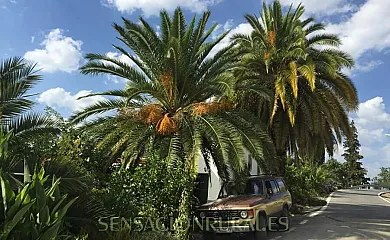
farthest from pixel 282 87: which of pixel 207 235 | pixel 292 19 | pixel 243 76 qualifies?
pixel 207 235

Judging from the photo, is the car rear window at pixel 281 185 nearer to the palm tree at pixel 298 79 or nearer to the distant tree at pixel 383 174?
the palm tree at pixel 298 79

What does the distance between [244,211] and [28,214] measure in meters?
6.73

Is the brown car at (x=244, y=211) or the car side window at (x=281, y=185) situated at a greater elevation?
the car side window at (x=281, y=185)

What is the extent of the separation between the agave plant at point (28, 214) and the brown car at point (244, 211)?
6.20 meters

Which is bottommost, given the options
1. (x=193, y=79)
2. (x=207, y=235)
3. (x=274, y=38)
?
(x=207, y=235)

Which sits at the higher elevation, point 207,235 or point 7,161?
point 7,161

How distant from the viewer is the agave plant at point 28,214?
5.22 m

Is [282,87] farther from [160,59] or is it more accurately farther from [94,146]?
[94,146]

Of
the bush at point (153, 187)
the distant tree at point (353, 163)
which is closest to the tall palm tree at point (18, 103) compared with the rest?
the bush at point (153, 187)

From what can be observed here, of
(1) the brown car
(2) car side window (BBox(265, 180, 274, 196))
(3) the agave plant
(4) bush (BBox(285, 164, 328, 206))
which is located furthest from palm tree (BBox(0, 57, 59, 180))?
(4) bush (BBox(285, 164, 328, 206))

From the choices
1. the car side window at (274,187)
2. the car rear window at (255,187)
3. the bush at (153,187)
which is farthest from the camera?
the car side window at (274,187)

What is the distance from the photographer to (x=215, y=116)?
12766 millimetres

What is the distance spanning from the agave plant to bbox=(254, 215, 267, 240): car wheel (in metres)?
6.78

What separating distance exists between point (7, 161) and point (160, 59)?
7003 mm
